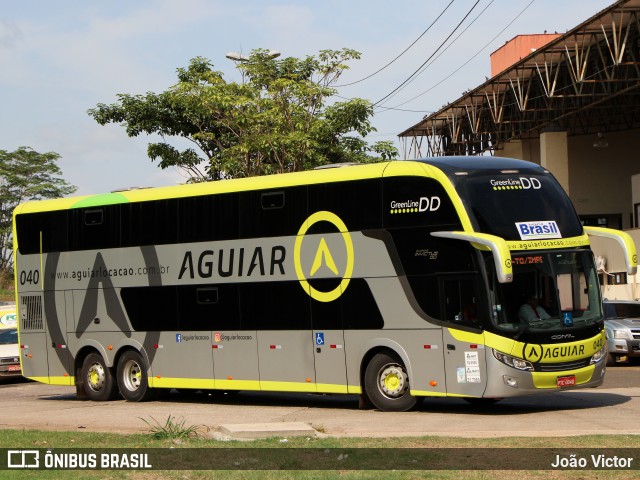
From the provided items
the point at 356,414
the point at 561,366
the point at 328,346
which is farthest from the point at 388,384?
the point at 561,366

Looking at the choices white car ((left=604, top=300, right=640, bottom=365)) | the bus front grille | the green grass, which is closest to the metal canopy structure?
white car ((left=604, top=300, right=640, bottom=365))

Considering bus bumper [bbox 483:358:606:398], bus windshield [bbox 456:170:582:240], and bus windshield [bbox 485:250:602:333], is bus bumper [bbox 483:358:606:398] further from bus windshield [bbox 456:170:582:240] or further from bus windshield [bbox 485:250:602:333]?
bus windshield [bbox 456:170:582:240]

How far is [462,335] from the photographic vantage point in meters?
17.7

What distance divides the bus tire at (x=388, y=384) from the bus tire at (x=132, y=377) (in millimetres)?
5696

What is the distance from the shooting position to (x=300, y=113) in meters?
38.0

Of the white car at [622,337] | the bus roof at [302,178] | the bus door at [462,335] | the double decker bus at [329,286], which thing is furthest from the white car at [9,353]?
the bus door at [462,335]

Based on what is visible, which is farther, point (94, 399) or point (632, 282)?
point (632, 282)

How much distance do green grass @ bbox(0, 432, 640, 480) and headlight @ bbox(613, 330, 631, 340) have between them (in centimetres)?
1643

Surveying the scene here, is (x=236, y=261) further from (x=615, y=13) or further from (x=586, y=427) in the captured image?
(x=615, y=13)

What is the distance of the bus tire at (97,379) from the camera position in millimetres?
23328

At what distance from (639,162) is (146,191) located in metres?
39.8

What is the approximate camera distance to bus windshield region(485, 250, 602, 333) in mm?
17344

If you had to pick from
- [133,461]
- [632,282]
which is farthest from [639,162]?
[133,461]

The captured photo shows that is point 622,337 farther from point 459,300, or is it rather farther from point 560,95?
point 560,95
